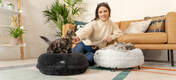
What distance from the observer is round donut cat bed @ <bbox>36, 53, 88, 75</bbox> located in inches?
46.7

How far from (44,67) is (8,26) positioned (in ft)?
7.13

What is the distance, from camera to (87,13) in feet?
12.3

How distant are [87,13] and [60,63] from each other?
2.72 metres

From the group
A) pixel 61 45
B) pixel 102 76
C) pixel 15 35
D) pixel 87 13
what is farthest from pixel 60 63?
pixel 87 13

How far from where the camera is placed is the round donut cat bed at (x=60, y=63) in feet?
3.89

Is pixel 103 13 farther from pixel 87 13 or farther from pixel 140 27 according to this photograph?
pixel 87 13

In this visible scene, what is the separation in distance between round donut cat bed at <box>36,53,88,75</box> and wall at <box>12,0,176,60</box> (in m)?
1.92

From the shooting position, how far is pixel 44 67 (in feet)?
4.00

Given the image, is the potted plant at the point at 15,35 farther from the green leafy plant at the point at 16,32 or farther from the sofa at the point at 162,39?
the sofa at the point at 162,39

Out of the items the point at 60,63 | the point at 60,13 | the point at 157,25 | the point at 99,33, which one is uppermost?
the point at 60,13

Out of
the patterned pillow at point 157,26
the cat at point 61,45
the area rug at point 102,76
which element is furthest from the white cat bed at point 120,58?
the patterned pillow at point 157,26

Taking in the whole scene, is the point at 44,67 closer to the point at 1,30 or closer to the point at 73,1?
the point at 1,30

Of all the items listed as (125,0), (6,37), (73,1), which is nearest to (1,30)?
(6,37)

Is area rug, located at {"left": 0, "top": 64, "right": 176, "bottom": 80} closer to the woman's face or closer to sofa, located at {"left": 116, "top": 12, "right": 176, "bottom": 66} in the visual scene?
sofa, located at {"left": 116, "top": 12, "right": 176, "bottom": 66}
